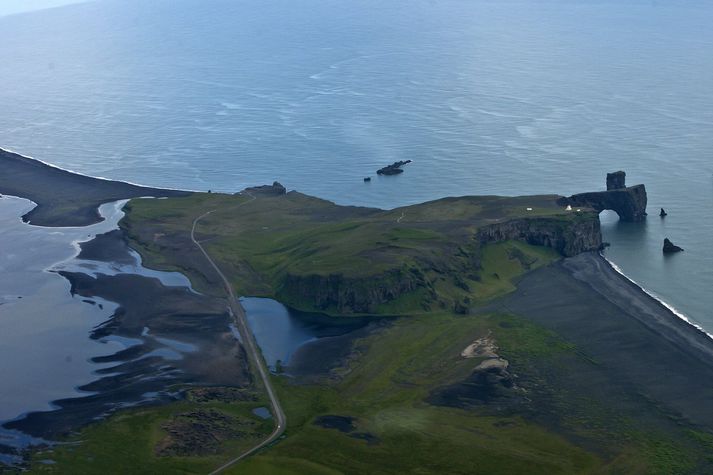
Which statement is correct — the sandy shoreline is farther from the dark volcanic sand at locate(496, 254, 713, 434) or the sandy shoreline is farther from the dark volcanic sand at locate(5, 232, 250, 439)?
the dark volcanic sand at locate(5, 232, 250, 439)

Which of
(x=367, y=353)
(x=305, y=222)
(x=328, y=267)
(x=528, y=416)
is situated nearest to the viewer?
(x=528, y=416)

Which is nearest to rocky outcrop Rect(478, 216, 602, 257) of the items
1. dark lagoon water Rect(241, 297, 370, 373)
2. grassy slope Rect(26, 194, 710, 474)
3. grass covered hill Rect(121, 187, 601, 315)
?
grass covered hill Rect(121, 187, 601, 315)

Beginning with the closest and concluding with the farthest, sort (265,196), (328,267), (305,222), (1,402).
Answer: (1,402) → (328,267) → (305,222) → (265,196)

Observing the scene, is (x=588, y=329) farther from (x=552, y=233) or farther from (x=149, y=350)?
(x=149, y=350)

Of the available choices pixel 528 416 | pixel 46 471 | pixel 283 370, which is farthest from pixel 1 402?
pixel 528 416

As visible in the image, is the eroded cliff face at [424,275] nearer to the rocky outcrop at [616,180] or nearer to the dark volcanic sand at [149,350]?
the dark volcanic sand at [149,350]

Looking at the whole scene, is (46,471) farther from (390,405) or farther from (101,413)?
(390,405)

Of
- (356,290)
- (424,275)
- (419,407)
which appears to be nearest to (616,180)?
(424,275)
